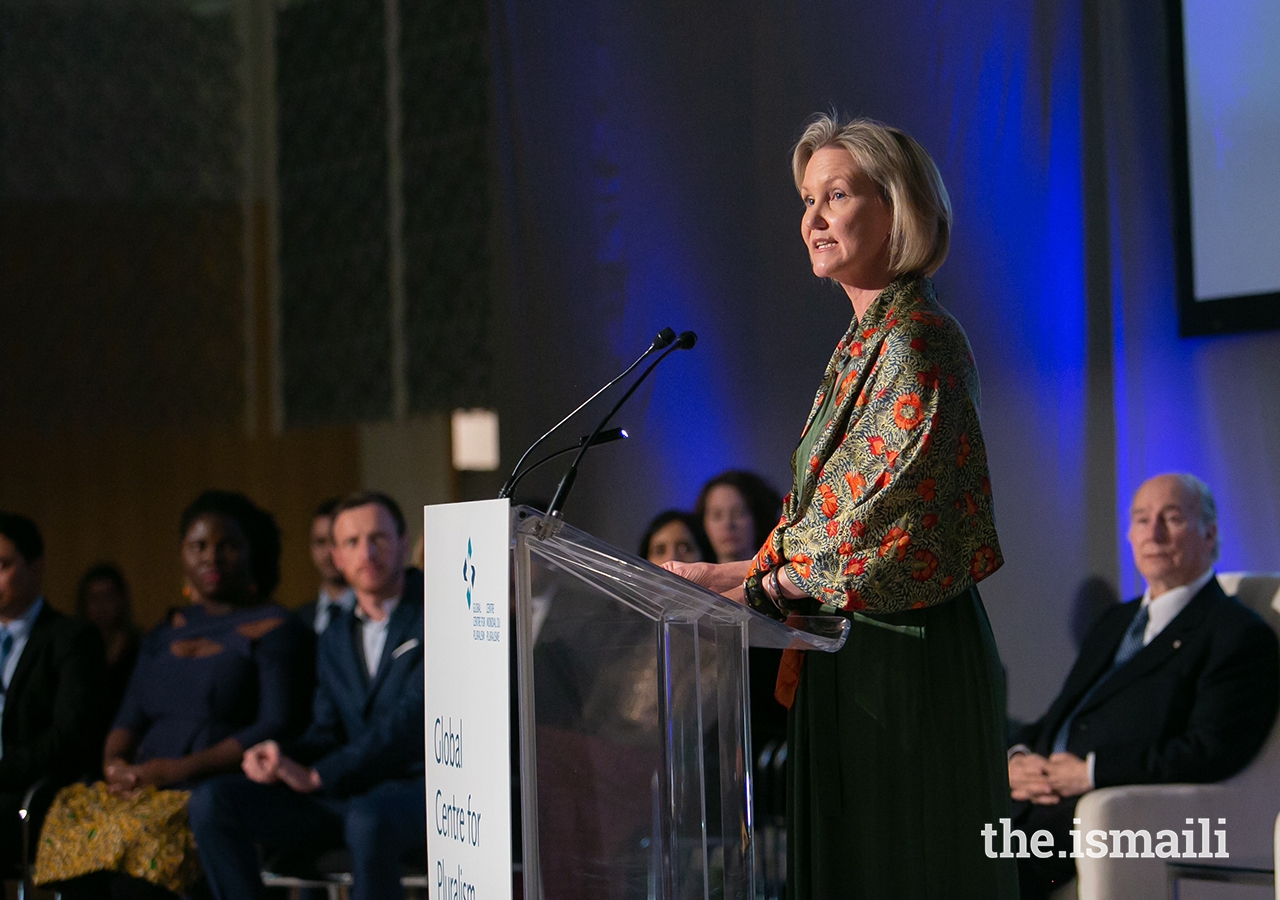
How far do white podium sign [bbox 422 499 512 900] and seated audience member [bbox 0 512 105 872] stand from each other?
235 cm

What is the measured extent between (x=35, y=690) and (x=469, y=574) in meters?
2.75

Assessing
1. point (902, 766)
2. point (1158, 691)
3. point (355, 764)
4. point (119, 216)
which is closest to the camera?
point (902, 766)

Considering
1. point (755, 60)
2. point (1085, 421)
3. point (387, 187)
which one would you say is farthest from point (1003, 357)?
point (387, 187)

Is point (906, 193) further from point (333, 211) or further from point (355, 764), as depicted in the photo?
point (333, 211)

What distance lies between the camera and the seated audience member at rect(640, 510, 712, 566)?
3746 millimetres

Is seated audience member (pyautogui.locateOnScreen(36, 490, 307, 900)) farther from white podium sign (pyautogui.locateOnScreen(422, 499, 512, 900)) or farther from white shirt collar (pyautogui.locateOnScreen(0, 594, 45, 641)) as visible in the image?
white podium sign (pyautogui.locateOnScreen(422, 499, 512, 900))

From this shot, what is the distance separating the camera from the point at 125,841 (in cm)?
336

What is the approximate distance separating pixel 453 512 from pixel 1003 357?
1.93 m

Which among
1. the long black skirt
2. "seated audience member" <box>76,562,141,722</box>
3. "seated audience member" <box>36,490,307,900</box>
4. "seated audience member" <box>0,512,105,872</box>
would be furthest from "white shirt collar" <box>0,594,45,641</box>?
the long black skirt

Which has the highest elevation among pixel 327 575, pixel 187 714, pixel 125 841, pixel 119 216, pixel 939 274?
pixel 119 216

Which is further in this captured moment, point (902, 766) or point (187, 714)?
point (187, 714)

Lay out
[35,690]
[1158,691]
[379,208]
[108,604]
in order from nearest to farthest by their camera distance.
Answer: [1158,691] → [35,690] → [108,604] → [379,208]

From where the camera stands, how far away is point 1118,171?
3213 mm

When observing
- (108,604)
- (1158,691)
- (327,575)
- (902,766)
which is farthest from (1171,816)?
(108,604)
